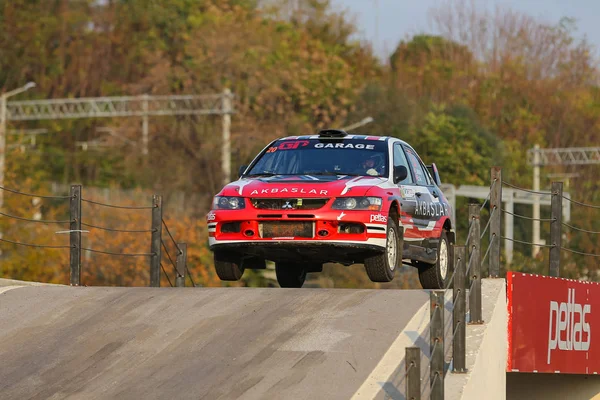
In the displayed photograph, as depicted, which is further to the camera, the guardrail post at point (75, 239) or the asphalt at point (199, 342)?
the guardrail post at point (75, 239)

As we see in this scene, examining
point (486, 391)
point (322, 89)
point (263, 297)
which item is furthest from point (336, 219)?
point (322, 89)

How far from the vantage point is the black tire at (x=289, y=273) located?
1708 cm

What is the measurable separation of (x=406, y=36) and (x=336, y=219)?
263ft

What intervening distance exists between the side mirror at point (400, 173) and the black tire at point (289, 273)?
2103 mm

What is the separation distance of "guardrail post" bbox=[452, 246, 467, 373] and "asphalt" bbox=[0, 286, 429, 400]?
0.60m

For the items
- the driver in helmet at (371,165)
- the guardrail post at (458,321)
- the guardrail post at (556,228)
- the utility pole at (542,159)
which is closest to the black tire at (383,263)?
the driver in helmet at (371,165)

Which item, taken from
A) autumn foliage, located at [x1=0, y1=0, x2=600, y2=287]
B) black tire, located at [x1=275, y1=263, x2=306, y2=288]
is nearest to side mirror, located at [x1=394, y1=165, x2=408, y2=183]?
black tire, located at [x1=275, y1=263, x2=306, y2=288]

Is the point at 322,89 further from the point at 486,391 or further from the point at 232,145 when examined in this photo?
the point at 486,391

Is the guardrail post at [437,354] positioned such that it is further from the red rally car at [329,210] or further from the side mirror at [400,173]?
the side mirror at [400,173]

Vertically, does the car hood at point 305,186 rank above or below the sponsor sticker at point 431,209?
above

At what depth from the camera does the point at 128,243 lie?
53.9 metres

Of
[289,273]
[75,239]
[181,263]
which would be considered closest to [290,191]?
[289,273]

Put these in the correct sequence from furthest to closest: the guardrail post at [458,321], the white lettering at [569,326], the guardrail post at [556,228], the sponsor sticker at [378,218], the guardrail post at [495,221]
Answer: the guardrail post at [556,228] < the sponsor sticker at [378,218] < the white lettering at [569,326] < the guardrail post at [495,221] < the guardrail post at [458,321]

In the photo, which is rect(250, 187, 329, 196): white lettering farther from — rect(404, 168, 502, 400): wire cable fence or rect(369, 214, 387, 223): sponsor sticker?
rect(404, 168, 502, 400): wire cable fence
